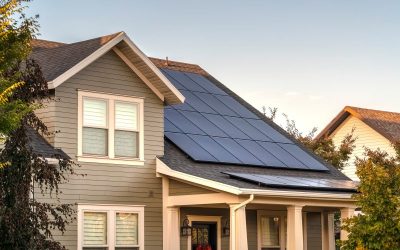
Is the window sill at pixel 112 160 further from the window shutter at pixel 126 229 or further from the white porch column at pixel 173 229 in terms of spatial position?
the white porch column at pixel 173 229

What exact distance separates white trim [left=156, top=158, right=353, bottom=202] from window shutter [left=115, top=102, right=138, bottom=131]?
1.16 m

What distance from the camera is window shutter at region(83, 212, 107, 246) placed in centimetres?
2339

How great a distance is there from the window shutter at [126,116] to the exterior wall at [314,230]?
7414 mm

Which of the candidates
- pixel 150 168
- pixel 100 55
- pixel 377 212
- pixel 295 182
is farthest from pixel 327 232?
pixel 100 55

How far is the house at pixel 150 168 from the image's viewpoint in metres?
23.3

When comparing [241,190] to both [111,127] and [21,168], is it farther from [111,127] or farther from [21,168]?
[21,168]

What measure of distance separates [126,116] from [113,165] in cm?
147

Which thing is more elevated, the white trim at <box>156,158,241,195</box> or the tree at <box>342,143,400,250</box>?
the white trim at <box>156,158,241,195</box>

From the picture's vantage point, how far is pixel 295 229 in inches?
963

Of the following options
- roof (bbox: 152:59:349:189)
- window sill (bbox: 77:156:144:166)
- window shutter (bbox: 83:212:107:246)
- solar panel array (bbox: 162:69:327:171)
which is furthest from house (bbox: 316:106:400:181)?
window shutter (bbox: 83:212:107:246)

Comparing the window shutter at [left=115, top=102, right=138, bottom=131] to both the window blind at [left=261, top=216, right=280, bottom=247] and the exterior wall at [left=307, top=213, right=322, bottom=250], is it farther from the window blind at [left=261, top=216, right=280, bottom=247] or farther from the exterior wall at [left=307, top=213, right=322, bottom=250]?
the exterior wall at [left=307, top=213, right=322, bottom=250]

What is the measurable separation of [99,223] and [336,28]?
1184 centimetres

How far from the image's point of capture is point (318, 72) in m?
36.0

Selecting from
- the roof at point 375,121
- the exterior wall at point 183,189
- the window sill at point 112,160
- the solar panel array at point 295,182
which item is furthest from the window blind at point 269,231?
the roof at point 375,121
